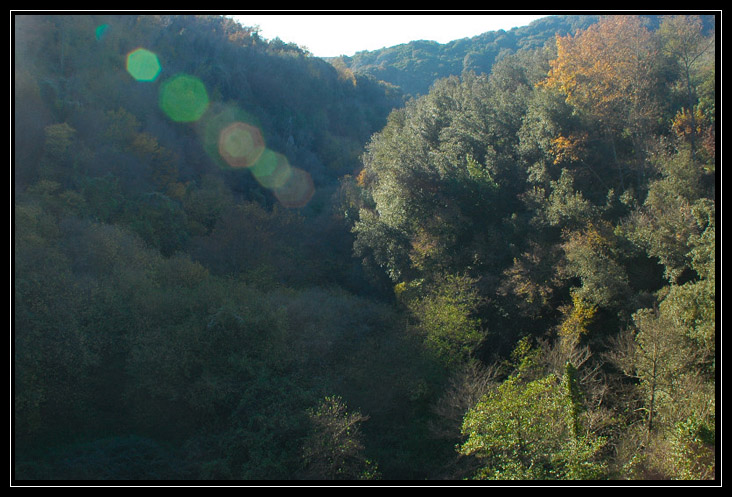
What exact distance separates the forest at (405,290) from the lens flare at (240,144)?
5.64m

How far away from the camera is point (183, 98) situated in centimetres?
4103

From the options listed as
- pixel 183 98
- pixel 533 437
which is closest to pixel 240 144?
pixel 183 98

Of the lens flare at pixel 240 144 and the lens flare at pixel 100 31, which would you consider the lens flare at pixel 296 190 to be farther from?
the lens flare at pixel 100 31

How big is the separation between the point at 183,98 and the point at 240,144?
6075 millimetres

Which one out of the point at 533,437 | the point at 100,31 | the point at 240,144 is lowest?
the point at 533,437

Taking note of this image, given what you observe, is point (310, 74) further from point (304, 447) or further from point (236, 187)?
point (304, 447)

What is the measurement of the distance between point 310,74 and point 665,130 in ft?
144

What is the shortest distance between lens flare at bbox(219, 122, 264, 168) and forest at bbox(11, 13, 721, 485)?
5.64 m

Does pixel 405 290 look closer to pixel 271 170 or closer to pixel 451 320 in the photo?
pixel 451 320

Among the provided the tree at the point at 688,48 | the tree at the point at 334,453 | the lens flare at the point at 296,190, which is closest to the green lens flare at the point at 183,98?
the lens flare at the point at 296,190

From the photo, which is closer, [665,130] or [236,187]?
[665,130]

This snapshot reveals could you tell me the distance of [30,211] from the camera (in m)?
20.0

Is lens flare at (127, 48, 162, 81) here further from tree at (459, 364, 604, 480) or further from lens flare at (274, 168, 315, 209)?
tree at (459, 364, 604, 480)
